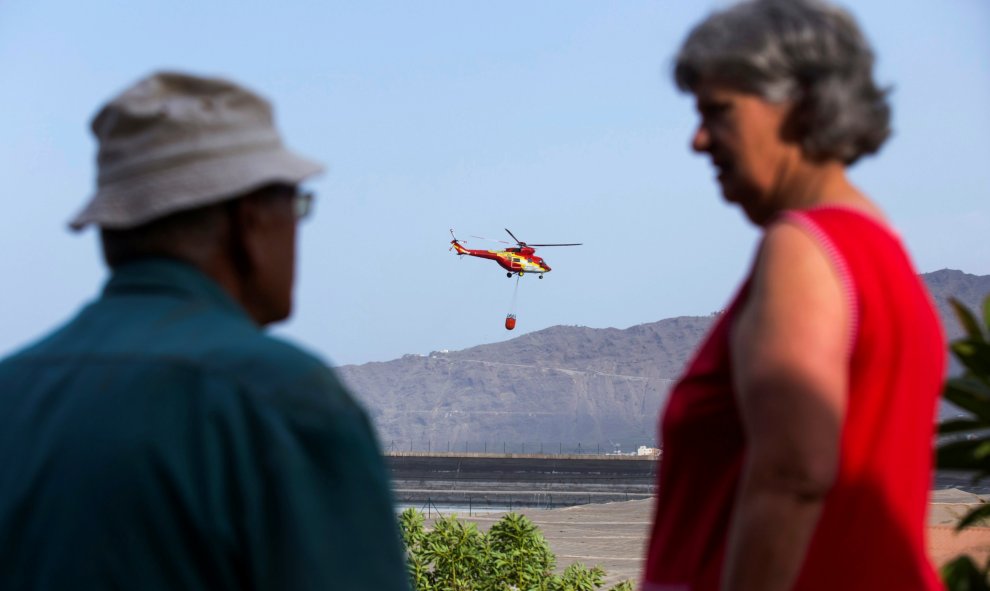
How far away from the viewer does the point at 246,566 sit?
3.97 feet

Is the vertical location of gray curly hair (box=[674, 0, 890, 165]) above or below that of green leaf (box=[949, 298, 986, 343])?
above

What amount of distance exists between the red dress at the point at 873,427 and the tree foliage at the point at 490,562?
7.41 m

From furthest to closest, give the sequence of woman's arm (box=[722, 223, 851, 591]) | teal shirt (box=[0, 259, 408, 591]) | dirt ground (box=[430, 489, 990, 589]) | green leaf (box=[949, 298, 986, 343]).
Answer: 1. dirt ground (box=[430, 489, 990, 589])
2. green leaf (box=[949, 298, 986, 343])
3. woman's arm (box=[722, 223, 851, 591])
4. teal shirt (box=[0, 259, 408, 591])

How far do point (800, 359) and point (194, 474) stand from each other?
0.77 metres

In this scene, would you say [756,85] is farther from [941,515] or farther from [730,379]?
[941,515]

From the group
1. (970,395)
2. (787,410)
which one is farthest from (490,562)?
(787,410)

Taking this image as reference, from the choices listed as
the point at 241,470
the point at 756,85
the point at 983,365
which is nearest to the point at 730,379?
the point at 756,85

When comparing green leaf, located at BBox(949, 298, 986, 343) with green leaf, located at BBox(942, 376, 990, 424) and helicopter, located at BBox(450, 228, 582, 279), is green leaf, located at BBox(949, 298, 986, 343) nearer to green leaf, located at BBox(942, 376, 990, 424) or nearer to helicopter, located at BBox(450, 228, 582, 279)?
green leaf, located at BBox(942, 376, 990, 424)

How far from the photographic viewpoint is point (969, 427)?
302cm

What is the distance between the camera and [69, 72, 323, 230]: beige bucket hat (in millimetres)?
1382

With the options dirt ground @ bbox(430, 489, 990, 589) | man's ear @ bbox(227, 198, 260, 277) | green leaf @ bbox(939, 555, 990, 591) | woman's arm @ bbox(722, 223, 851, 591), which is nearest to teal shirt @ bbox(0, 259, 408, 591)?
man's ear @ bbox(227, 198, 260, 277)

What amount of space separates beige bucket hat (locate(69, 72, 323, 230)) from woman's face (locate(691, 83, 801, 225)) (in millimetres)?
645

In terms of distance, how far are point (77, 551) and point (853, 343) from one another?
98 cm

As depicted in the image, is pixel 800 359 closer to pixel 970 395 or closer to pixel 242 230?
pixel 242 230
